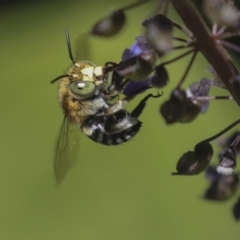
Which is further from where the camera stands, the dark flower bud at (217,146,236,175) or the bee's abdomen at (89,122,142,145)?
the bee's abdomen at (89,122,142,145)

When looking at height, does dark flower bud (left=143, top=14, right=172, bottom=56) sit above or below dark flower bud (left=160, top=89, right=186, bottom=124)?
above

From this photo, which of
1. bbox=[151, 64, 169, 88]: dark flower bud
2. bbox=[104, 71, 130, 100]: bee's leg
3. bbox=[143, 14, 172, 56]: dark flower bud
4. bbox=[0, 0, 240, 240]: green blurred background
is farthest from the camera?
bbox=[0, 0, 240, 240]: green blurred background

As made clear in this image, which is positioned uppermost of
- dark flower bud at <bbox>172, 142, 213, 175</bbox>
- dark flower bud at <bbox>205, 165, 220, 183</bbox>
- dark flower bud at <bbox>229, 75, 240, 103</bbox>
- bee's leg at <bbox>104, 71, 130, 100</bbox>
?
bee's leg at <bbox>104, 71, 130, 100</bbox>

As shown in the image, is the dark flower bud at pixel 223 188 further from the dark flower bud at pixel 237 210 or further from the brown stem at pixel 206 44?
the brown stem at pixel 206 44

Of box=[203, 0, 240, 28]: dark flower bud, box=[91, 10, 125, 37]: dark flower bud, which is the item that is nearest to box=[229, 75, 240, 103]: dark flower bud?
box=[203, 0, 240, 28]: dark flower bud

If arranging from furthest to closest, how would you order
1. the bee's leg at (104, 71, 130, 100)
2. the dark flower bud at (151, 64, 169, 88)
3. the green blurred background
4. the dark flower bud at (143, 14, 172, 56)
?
the green blurred background < the bee's leg at (104, 71, 130, 100) < the dark flower bud at (151, 64, 169, 88) < the dark flower bud at (143, 14, 172, 56)

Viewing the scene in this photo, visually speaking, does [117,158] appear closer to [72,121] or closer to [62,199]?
[62,199]

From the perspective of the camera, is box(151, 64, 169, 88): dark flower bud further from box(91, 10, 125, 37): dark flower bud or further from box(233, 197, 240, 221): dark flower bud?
box(233, 197, 240, 221): dark flower bud

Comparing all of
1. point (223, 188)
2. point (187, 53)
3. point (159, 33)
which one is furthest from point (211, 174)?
point (159, 33)
